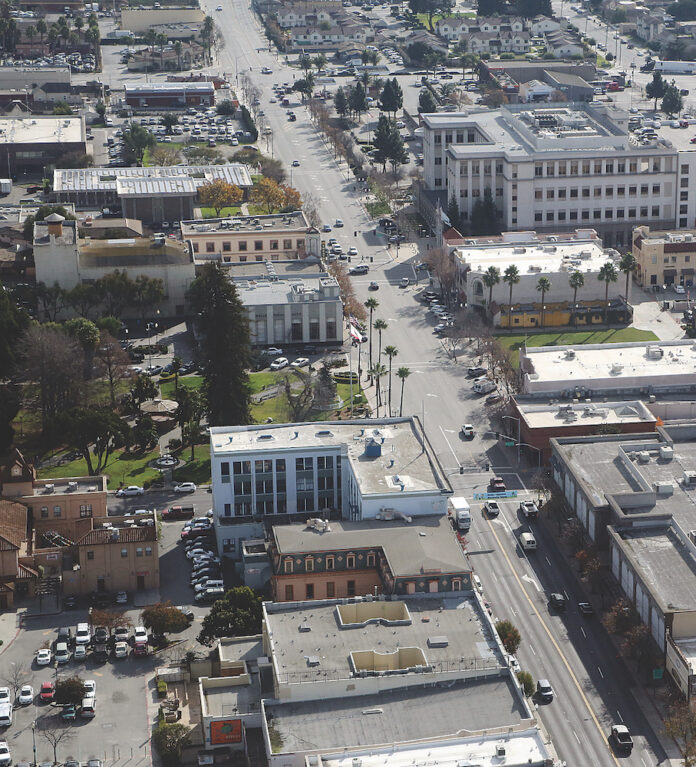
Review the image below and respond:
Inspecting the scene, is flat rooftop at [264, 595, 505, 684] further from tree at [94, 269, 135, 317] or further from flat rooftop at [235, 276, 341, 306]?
tree at [94, 269, 135, 317]

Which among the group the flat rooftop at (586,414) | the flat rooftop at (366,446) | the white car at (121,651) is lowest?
the white car at (121,651)

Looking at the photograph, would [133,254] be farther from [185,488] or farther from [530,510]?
[530,510]

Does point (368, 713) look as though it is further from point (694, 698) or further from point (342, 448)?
point (342, 448)

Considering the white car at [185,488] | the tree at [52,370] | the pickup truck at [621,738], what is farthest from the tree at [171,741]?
the tree at [52,370]

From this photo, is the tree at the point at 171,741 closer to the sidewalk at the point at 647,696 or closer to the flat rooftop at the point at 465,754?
the flat rooftop at the point at 465,754

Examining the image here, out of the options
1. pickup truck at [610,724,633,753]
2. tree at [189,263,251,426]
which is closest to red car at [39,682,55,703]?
pickup truck at [610,724,633,753]

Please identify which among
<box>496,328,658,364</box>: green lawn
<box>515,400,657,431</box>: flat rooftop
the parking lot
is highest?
<box>515,400,657,431</box>: flat rooftop
